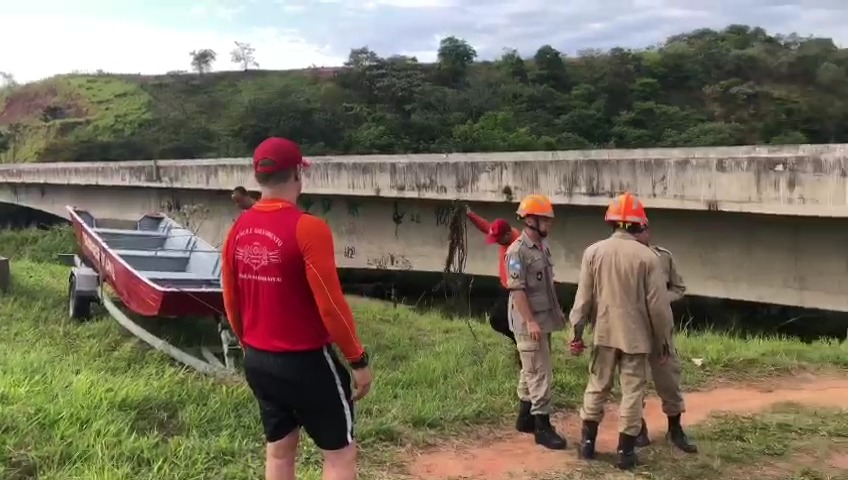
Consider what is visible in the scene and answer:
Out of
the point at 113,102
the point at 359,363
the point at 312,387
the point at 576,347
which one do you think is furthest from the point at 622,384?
the point at 113,102

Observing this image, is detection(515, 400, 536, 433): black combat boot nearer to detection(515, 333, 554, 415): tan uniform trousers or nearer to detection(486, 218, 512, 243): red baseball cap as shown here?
detection(515, 333, 554, 415): tan uniform trousers

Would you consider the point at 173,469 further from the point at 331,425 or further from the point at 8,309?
the point at 8,309

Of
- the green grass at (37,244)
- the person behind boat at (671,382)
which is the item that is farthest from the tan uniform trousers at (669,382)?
the green grass at (37,244)

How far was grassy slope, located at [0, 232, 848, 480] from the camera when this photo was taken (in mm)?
4297

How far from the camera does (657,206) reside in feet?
32.0

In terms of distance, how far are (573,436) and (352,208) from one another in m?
9.54

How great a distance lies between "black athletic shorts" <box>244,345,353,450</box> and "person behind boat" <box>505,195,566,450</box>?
216 cm

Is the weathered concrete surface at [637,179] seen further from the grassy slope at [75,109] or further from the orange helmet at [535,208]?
the grassy slope at [75,109]

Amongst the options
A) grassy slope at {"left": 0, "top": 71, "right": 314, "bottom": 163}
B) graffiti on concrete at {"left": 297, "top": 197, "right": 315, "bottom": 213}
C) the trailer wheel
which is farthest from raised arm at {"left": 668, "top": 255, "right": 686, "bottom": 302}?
grassy slope at {"left": 0, "top": 71, "right": 314, "bottom": 163}

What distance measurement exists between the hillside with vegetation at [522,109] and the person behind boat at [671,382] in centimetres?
1930

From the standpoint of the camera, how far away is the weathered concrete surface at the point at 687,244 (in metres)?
9.17

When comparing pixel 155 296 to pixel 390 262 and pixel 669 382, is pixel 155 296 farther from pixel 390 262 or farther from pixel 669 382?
pixel 390 262

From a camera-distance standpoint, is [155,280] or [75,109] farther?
[75,109]

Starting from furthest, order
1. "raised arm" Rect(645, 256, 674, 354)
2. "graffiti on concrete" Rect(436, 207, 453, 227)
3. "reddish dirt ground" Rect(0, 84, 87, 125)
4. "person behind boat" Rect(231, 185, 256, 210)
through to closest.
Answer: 1. "reddish dirt ground" Rect(0, 84, 87, 125)
2. "graffiti on concrete" Rect(436, 207, 453, 227)
3. "person behind boat" Rect(231, 185, 256, 210)
4. "raised arm" Rect(645, 256, 674, 354)
